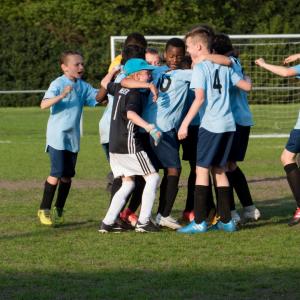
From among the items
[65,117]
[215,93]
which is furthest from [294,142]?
[65,117]

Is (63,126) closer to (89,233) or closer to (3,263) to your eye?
(89,233)

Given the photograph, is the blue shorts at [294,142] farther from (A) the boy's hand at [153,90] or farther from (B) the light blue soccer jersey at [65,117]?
(B) the light blue soccer jersey at [65,117]

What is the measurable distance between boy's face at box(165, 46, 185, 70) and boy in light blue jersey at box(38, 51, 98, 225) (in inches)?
32.6

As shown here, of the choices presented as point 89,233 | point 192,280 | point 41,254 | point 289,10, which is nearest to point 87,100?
point 89,233

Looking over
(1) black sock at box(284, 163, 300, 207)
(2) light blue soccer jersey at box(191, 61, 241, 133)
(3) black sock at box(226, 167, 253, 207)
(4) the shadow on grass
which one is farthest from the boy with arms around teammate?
(4) the shadow on grass

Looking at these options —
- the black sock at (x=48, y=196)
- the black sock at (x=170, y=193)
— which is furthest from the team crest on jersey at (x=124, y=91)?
the black sock at (x=48, y=196)

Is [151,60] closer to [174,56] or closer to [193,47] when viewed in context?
[174,56]

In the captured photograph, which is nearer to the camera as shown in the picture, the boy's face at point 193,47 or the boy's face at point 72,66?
the boy's face at point 193,47

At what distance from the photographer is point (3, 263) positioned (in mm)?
7453

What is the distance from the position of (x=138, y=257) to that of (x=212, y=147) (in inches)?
62.7

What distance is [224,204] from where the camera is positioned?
9.01 m

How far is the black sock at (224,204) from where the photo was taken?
8977 millimetres

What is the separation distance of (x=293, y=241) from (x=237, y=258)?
93cm

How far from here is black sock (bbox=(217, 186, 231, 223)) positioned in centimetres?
898
